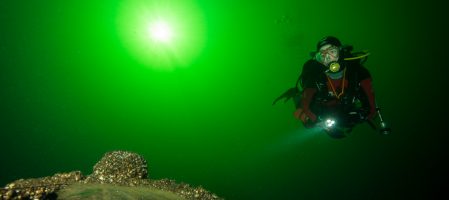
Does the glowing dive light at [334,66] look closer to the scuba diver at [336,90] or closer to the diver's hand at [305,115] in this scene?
the scuba diver at [336,90]

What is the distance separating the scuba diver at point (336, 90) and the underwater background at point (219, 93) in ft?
121

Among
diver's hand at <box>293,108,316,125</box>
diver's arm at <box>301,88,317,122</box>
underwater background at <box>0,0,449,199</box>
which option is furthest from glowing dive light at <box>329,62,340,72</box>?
underwater background at <box>0,0,449,199</box>

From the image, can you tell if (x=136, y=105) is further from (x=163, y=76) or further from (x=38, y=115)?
(x=38, y=115)

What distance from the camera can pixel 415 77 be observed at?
71688mm

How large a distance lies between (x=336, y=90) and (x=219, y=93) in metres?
92.8

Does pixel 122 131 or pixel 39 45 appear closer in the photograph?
pixel 39 45

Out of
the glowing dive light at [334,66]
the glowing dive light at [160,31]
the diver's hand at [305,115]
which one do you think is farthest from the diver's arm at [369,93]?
the glowing dive light at [160,31]

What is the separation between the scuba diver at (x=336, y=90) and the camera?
7914mm

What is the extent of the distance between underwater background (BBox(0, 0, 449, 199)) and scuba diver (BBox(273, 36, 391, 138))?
1448 inches

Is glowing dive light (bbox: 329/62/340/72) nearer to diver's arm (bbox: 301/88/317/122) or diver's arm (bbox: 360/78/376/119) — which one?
diver's arm (bbox: 301/88/317/122)

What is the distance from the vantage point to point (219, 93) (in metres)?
101

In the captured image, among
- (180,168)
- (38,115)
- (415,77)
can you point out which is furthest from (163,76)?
(415,77)

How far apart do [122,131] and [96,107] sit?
39.7 feet

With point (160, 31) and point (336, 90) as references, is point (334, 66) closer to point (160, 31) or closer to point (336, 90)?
point (336, 90)
